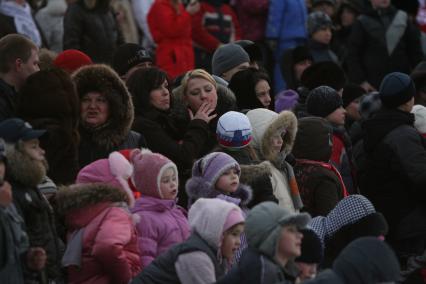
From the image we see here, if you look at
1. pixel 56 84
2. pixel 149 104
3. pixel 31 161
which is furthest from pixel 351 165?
pixel 31 161

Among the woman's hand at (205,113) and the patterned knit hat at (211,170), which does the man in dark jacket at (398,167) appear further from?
the patterned knit hat at (211,170)

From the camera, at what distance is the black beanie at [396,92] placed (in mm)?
12531

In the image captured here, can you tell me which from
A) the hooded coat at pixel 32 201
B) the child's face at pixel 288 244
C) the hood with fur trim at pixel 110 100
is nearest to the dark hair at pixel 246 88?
the hood with fur trim at pixel 110 100

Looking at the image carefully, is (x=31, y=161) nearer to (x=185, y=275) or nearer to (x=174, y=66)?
(x=185, y=275)

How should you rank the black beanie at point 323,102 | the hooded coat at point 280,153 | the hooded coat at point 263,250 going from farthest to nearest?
the black beanie at point 323,102, the hooded coat at point 280,153, the hooded coat at point 263,250

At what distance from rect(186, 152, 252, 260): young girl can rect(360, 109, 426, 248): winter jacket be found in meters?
2.51

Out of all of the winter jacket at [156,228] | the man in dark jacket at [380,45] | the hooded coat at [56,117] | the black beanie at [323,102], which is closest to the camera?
the winter jacket at [156,228]

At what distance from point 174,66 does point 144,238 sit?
7.72 metres

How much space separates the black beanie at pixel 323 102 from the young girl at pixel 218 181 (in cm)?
278

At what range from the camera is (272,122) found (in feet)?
36.7

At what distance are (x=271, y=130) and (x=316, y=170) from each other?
60 cm

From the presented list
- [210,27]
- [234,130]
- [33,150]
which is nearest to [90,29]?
[210,27]

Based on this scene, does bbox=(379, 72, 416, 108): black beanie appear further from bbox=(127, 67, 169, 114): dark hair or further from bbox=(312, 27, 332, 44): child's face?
bbox=(312, 27, 332, 44): child's face

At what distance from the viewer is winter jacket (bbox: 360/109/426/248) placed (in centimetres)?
1226
